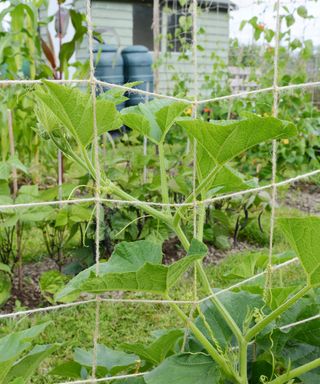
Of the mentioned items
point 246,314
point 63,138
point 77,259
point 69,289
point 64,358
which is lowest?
point 64,358

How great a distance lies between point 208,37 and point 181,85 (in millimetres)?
4485

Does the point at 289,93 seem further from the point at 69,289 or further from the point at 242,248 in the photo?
the point at 69,289

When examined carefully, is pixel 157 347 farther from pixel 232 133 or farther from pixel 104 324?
pixel 104 324

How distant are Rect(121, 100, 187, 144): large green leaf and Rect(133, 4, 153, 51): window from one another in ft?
30.6

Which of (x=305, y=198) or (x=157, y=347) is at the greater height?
(x=157, y=347)

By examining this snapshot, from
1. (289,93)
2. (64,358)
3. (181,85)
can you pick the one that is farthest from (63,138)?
(181,85)

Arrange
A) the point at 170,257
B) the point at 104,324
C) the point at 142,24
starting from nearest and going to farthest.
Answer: the point at 104,324
the point at 170,257
the point at 142,24

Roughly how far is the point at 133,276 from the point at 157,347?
0.28 meters

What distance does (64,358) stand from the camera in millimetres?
2127

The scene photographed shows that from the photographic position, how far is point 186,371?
1.24 meters

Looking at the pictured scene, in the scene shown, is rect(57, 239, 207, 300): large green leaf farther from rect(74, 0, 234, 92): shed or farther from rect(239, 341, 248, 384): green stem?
rect(74, 0, 234, 92): shed

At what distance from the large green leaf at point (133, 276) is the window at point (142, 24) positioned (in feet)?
31.3

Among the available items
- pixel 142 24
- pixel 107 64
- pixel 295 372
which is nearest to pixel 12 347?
pixel 295 372

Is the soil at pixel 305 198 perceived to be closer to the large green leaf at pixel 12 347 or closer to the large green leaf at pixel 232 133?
the large green leaf at pixel 232 133
